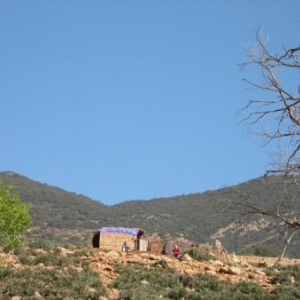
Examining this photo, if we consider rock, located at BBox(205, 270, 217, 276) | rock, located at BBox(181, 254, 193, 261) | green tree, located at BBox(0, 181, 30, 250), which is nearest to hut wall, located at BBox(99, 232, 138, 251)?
rock, located at BBox(181, 254, 193, 261)

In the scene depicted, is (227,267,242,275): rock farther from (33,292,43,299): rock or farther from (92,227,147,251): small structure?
(92,227,147,251): small structure

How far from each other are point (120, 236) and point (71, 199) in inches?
1953

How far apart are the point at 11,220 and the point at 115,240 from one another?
11.1m

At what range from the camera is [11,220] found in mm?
21250

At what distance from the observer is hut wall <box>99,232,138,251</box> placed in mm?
31406

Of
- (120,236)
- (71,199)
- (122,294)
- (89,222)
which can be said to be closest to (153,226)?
(89,222)

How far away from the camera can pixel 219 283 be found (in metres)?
19.0

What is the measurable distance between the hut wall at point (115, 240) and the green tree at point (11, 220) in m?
9.23

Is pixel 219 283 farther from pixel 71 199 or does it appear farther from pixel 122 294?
pixel 71 199

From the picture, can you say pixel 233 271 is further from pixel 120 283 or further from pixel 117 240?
pixel 117 240

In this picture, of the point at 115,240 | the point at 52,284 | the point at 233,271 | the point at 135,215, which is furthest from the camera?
the point at 135,215

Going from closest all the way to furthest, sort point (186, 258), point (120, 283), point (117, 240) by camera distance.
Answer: point (120, 283)
point (186, 258)
point (117, 240)

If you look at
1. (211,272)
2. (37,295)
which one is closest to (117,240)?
(211,272)

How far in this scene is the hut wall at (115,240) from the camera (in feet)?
103
